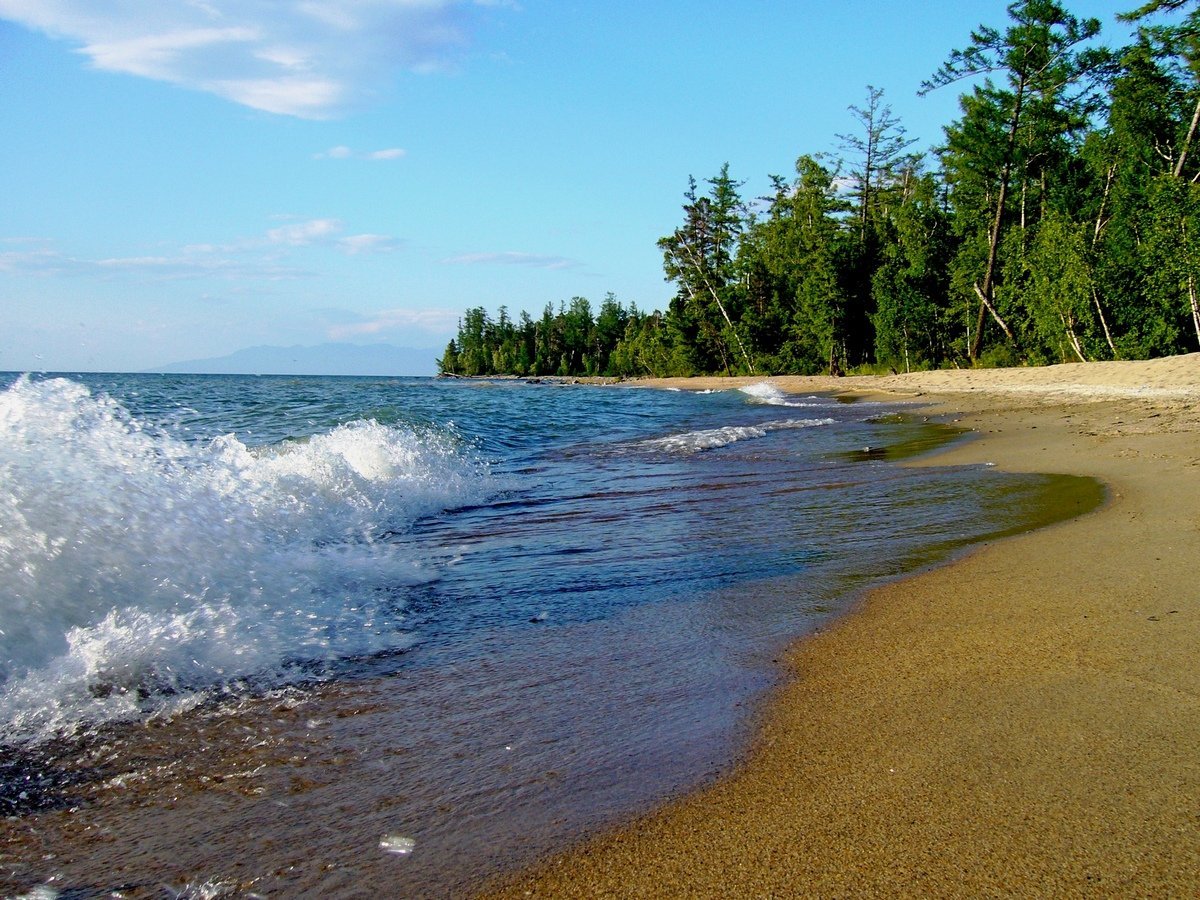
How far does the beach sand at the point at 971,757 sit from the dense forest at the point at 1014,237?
22422 millimetres

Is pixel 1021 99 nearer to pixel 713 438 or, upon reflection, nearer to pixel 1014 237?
pixel 1014 237

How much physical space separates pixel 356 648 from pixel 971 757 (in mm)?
2749

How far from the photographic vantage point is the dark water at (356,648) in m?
2.25

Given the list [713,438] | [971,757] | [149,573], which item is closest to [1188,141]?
[713,438]

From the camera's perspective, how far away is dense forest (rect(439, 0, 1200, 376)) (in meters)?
23.3

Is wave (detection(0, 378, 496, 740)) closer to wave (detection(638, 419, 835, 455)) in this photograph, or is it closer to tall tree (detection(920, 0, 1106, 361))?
wave (detection(638, 419, 835, 455))

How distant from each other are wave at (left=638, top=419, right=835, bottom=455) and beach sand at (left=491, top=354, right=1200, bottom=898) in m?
8.52

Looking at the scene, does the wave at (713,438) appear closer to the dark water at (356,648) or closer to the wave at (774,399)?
the dark water at (356,648)

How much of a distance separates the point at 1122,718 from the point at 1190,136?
2795 cm

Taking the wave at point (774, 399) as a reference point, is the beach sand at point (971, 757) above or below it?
below

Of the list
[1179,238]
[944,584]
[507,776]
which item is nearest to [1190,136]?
[1179,238]

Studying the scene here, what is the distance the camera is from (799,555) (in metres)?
5.47

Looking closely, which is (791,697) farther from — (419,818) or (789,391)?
(789,391)

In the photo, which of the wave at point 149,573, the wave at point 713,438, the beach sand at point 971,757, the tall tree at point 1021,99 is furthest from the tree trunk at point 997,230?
the wave at point 149,573
